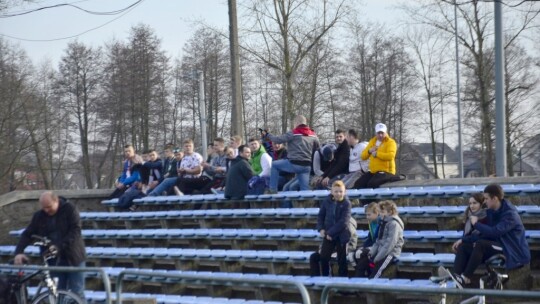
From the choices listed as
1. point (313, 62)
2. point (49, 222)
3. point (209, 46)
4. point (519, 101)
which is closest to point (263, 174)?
point (49, 222)

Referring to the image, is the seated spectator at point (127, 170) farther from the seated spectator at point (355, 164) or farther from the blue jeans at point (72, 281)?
the blue jeans at point (72, 281)

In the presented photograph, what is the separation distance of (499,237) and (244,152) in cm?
657

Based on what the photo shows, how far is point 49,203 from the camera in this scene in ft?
35.2

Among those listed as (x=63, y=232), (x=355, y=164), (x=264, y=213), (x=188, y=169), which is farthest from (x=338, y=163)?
(x=63, y=232)

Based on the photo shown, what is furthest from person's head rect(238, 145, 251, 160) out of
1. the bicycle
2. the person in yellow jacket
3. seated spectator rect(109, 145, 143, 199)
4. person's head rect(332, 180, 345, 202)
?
the bicycle

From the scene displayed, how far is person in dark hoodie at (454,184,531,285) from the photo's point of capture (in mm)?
9406

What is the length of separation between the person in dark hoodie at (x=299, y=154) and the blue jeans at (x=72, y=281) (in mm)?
5947

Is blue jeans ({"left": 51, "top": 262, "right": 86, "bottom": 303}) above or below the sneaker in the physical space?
below

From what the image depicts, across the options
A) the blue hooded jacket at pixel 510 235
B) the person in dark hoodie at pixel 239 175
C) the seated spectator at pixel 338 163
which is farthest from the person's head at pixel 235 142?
the blue hooded jacket at pixel 510 235

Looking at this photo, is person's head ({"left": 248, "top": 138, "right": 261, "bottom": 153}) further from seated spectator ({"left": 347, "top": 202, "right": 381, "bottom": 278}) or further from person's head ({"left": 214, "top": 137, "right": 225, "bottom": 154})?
seated spectator ({"left": 347, "top": 202, "right": 381, "bottom": 278})

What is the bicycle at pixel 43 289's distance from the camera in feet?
31.4

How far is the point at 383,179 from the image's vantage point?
13.6 m

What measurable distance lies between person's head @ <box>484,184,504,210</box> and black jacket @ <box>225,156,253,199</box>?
6096mm

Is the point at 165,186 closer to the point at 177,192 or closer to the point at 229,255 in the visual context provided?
the point at 177,192
